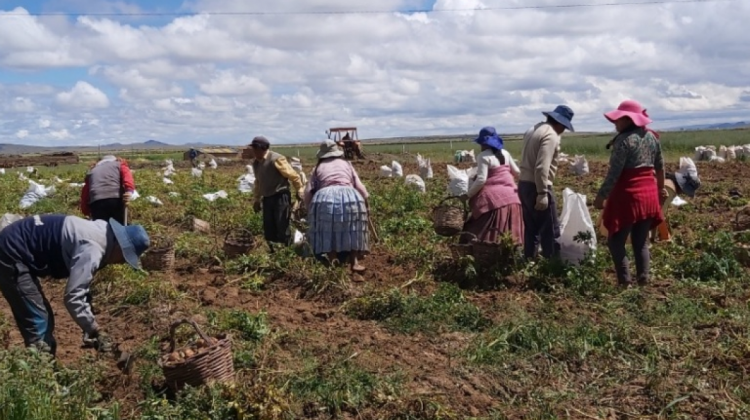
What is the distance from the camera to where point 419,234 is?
9.23 meters

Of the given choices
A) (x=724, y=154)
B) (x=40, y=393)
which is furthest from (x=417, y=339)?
(x=724, y=154)

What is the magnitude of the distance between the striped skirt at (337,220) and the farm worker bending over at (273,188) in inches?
34.5

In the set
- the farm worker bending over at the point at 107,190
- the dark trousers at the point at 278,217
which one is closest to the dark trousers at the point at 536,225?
the dark trousers at the point at 278,217

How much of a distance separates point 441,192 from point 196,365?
965 centimetres

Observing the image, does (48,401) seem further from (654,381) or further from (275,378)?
(654,381)

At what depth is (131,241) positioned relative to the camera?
4.37m

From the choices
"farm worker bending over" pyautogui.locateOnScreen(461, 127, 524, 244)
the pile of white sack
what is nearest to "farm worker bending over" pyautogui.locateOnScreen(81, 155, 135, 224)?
"farm worker bending over" pyautogui.locateOnScreen(461, 127, 524, 244)

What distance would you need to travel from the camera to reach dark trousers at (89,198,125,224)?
7485 mm

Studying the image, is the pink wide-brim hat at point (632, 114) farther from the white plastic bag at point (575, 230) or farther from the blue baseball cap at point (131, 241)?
the blue baseball cap at point (131, 241)

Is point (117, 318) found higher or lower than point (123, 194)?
lower

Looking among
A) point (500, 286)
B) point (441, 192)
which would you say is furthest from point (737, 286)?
point (441, 192)

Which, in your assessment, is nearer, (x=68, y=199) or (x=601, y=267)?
(x=601, y=267)

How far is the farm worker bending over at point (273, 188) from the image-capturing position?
7805mm

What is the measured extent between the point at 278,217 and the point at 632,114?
3725 millimetres
